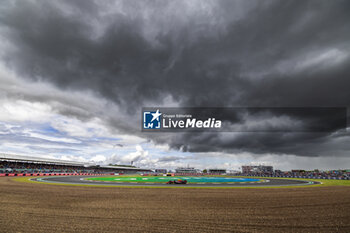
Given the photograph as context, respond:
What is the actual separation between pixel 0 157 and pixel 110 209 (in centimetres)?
8600

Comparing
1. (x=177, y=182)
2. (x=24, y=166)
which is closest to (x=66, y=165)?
(x=24, y=166)

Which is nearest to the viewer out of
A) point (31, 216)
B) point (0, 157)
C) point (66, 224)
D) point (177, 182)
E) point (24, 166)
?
point (66, 224)

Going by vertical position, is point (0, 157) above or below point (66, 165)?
above

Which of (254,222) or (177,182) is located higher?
(254,222)

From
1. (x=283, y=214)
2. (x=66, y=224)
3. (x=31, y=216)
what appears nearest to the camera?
(x=66, y=224)

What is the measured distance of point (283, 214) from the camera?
1226 cm

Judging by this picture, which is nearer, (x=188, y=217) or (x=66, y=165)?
(x=188, y=217)

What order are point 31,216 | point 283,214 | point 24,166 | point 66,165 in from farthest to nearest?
point 66,165 < point 24,166 < point 283,214 < point 31,216

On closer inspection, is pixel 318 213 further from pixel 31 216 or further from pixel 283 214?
pixel 31 216

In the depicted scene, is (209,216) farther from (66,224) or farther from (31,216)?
(31,216)

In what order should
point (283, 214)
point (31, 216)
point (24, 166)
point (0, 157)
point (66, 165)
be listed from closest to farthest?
1. point (31, 216)
2. point (283, 214)
3. point (0, 157)
4. point (24, 166)
5. point (66, 165)

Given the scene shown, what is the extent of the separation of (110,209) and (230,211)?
26.2 feet

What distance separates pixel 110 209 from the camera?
43.4 ft

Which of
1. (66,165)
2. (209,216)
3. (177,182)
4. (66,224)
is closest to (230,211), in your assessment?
(209,216)
